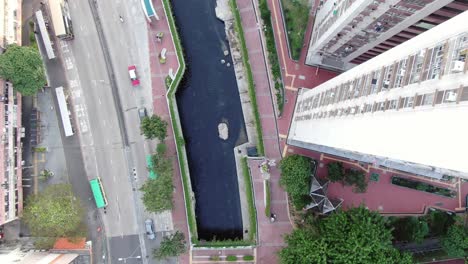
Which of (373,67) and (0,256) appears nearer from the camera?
(373,67)

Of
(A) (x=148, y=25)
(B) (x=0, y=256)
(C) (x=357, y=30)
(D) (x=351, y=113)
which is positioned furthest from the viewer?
(A) (x=148, y=25)

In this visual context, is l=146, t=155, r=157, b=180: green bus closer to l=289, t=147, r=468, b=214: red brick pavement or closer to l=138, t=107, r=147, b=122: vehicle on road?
l=138, t=107, r=147, b=122: vehicle on road

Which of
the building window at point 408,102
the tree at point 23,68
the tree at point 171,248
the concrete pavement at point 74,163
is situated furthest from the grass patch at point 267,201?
the tree at point 23,68

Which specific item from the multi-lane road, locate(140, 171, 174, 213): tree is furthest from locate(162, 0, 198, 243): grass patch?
locate(140, 171, 174, 213): tree

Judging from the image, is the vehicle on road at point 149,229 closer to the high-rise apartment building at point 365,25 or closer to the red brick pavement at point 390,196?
the red brick pavement at point 390,196

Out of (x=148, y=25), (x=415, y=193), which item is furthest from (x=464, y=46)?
(x=148, y=25)

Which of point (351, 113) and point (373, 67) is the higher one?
point (373, 67)

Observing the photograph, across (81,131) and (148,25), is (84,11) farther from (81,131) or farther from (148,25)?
(81,131)
